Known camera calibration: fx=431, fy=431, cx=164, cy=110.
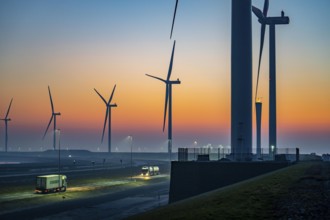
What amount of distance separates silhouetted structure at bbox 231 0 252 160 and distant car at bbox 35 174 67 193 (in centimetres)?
3166

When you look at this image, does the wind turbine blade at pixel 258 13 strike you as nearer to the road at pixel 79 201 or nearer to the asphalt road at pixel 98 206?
the road at pixel 79 201

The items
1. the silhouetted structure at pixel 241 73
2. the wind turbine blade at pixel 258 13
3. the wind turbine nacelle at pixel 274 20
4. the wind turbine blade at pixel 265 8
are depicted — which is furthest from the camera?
the wind turbine blade at pixel 265 8

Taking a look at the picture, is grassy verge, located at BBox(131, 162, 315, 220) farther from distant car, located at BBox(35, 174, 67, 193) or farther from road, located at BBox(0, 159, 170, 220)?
distant car, located at BBox(35, 174, 67, 193)

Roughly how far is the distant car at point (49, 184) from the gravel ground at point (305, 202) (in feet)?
182

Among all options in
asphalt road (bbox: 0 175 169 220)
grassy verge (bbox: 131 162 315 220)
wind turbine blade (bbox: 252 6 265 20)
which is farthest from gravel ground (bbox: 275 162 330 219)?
wind turbine blade (bbox: 252 6 265 20)

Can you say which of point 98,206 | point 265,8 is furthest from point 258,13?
point 98,206

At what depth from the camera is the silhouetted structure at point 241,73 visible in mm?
68438

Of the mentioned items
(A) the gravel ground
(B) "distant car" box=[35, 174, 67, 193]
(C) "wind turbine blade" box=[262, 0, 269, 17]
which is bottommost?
(B) "distant car" box=[35, 174, 67, 193]

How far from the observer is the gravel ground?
17594 mm

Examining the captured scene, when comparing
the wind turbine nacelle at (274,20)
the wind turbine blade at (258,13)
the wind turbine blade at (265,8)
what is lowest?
the wind turbine nacelle at (274,20)

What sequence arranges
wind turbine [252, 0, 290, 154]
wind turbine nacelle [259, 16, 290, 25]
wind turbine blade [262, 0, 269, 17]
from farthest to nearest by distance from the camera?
wind turbine blade [262, 0, 269, 17], wind turbine nacelle [259, 16, 290, 25], wind turbine [252, 0, 290, 154]

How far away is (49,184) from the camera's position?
74.9 meters

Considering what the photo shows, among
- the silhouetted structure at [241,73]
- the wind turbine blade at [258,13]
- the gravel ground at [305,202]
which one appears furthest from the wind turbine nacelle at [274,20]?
the gravel ground at [305,202]

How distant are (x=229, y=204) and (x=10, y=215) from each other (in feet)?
138
